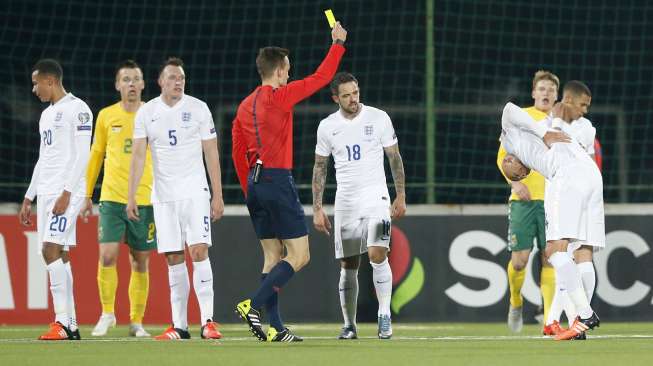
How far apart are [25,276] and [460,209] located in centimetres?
393

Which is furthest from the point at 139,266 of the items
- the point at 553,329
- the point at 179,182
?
the point at 553,329

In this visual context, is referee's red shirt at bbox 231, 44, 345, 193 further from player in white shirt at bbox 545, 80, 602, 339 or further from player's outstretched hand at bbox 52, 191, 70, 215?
player in white shirt at bbox 545, 80, 602, 339

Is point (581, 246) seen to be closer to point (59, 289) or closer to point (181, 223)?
point (181, 223)

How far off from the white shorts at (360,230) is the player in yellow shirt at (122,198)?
5.88ft

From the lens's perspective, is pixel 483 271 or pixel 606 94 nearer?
pixel 483 271

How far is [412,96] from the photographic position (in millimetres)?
18922

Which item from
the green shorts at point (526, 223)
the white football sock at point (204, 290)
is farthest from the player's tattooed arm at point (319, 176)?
the green shorts at point (526, 223)

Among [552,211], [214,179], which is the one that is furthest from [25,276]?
[552,211]

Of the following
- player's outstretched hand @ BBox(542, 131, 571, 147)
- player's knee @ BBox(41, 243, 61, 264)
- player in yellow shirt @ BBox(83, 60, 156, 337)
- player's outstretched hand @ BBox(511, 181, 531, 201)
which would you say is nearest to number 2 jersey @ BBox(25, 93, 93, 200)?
player's knee @ BBox(41, 243, 61, 264)

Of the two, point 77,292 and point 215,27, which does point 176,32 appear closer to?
point 215,27

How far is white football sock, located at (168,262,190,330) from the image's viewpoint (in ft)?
34.4

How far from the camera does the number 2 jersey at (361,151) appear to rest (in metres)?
10.7

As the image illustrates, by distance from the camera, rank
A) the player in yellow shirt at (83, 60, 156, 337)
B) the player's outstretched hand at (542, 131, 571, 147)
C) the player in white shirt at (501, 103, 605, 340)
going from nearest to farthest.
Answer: the player in white shirt at (501, 103, 605, 340)
the player's outstretched hand at (542, 131, 571, 147)
the player in yellow shirt at (83, 60, 156, 337)

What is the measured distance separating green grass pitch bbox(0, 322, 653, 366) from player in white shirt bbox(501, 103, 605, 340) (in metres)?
0.53
